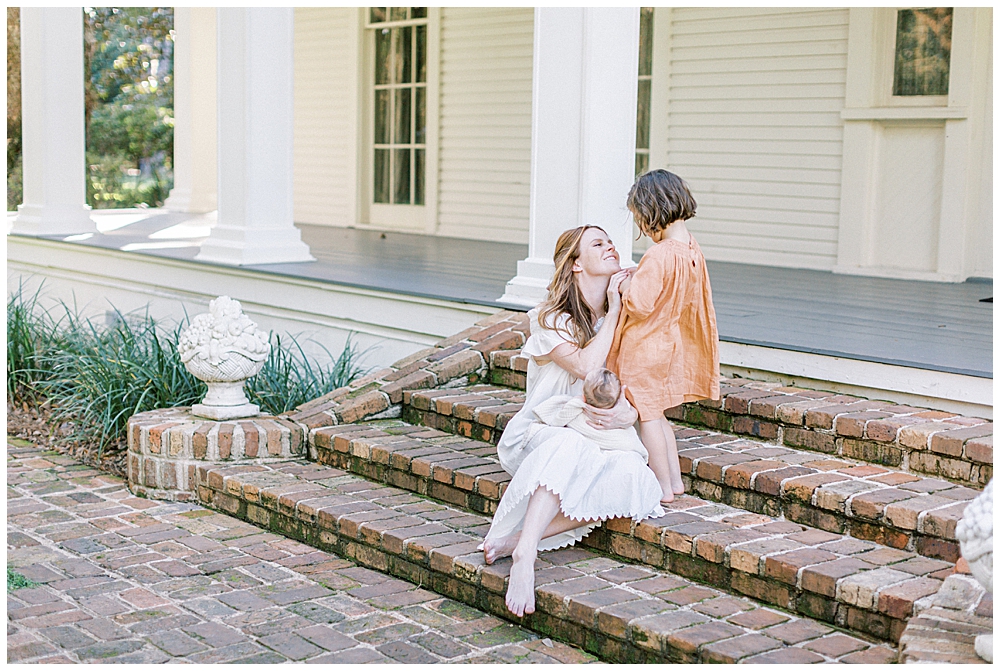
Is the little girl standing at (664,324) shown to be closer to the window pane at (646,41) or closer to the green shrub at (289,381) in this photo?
the green shrub at (289,381)

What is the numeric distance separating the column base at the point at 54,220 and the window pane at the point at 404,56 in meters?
3.30

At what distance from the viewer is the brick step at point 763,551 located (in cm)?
304

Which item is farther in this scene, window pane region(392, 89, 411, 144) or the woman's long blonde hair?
window pane region(392, 89, 411, 144)

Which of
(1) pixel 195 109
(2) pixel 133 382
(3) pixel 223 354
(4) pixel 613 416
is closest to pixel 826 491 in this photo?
(4) pixel 613 416

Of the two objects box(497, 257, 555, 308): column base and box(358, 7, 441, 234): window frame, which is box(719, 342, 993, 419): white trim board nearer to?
box(497, 257, 555, 308): column base

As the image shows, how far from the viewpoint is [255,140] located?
23.9ft

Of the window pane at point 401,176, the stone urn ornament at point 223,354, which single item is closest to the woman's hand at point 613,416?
the stone urn ornament at point 223,354

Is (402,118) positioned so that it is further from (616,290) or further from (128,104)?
(128,104)

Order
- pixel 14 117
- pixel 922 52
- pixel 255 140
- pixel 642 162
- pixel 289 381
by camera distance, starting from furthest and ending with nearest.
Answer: pixel 14 117 → pixel 642 162 → pixel 255 140 → pixel 922 52 → pixel 289 381

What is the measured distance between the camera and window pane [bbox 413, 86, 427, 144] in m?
10.7

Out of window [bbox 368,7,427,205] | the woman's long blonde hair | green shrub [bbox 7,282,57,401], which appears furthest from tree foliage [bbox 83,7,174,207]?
the woman's long blonde hair

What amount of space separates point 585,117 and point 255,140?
2881 mm

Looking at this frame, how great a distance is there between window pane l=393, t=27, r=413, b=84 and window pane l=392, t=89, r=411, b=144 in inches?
5.0

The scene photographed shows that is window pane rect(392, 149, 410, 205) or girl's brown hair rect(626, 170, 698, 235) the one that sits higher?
window pane rect(392, 149, 410, 205)
